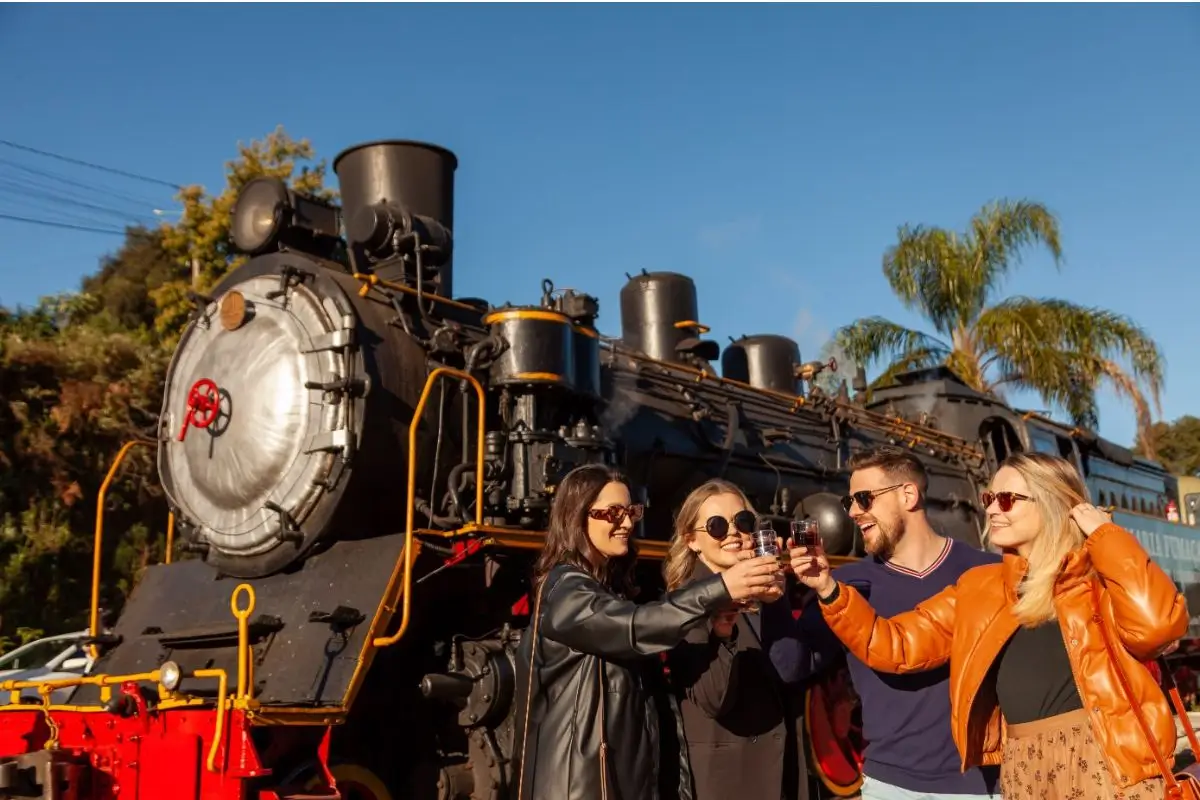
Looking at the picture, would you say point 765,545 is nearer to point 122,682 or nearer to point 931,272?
point 122,682

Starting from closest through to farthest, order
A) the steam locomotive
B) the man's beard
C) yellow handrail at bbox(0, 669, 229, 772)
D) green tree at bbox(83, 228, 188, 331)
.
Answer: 1. the man's beard
2. yellow handrail at bbox(0, 669, 229, 772)
3. the steam locomotive
4. green tree at bbox(83, 228, 188, 331)

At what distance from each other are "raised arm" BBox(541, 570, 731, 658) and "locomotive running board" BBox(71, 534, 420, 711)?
1.75m

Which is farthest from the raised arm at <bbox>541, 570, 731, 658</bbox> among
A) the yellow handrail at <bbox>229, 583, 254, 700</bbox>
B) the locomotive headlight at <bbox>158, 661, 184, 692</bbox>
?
the locomotive headlight at <bbox>158, 661, 184, 692</bbox>

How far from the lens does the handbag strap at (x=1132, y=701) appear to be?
83.5 inches

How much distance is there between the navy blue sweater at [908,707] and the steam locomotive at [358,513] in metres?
1.70

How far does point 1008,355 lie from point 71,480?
511 inches

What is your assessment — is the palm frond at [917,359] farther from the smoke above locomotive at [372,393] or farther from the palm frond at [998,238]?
the smoke above locomotive at [372,393]

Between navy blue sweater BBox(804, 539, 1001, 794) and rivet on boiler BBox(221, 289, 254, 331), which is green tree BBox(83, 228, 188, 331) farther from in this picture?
navy blue sweater BBox(804, 539, 1001, 794)

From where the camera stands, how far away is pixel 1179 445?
38688mm

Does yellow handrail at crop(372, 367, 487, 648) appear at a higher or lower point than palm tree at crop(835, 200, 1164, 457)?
lower

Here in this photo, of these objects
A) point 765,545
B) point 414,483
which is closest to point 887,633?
point 765,545

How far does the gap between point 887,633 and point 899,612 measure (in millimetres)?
280

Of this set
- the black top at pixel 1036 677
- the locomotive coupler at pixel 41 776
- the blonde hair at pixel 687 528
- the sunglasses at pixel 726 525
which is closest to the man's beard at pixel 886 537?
the blonde hair at pixel 687 528

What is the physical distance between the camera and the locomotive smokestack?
548 cm
